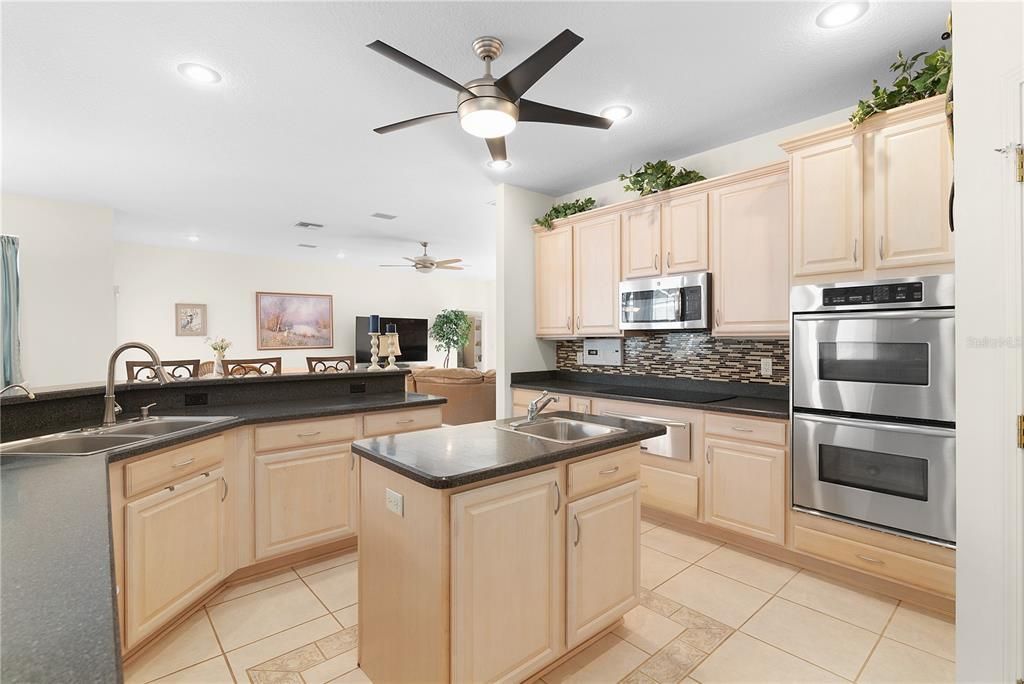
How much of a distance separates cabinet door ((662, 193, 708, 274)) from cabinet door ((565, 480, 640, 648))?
1924 millimetres

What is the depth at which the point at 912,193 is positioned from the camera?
229cm

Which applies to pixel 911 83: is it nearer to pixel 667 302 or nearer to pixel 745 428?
pixel 667 302

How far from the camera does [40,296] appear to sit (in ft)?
14.8

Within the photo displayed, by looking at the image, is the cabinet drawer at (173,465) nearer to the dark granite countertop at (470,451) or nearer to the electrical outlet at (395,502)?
the dark granite countertop at (470,451)

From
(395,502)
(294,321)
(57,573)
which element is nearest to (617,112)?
(395,502)

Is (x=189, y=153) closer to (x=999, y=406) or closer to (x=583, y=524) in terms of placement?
(x=583, y=524)

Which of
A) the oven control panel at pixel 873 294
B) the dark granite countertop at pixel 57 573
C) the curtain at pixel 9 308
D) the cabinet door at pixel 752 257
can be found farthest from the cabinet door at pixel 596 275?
the curtain at pixel 9 308

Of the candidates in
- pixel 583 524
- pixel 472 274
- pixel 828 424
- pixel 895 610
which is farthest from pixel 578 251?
pixel 472 274

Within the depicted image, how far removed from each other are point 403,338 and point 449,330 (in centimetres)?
99

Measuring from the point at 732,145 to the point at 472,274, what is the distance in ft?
22.5

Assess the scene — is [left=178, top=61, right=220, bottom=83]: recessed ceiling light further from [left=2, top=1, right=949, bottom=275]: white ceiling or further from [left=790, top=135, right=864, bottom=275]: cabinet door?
[left=790, top=135, right=864, bottom=275]: cabinet door

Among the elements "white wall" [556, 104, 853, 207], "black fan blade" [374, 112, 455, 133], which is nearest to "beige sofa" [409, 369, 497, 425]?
"white wall" [556, 104, 853, 207]

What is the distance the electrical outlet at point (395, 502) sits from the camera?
1580mm

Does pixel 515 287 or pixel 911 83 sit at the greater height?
pixel 911 83
